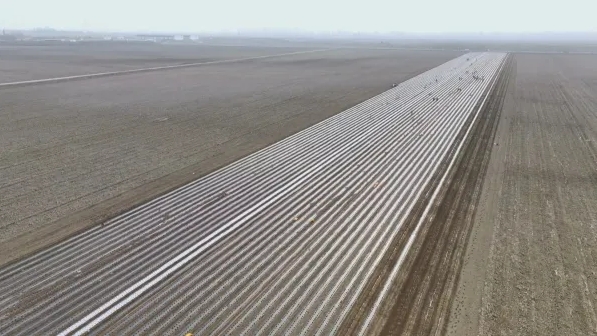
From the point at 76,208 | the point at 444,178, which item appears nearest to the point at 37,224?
the point at 76,208

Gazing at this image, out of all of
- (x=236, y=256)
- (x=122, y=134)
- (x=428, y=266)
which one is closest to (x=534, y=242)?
(x=428, y=266)

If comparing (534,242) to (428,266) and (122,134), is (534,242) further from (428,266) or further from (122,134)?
(122,134)

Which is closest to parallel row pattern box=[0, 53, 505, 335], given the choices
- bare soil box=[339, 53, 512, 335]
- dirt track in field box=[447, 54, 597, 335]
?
bare soil box=[339, 53, 512, 335]

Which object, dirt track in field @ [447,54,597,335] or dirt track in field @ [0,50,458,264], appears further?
dirt track in field @ [0,50,458,264]

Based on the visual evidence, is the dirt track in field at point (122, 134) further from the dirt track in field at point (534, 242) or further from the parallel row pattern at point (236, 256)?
the dirt track in field at point (534, 242)

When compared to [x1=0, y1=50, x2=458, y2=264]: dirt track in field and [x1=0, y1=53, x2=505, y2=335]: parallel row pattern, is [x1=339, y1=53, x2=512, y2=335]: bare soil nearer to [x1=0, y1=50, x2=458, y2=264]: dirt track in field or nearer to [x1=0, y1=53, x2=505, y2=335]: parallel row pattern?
[x1=0, y1=53, x2=505, y2=335]: parallel row pattern

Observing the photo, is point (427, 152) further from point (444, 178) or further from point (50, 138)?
point (50, 138)
